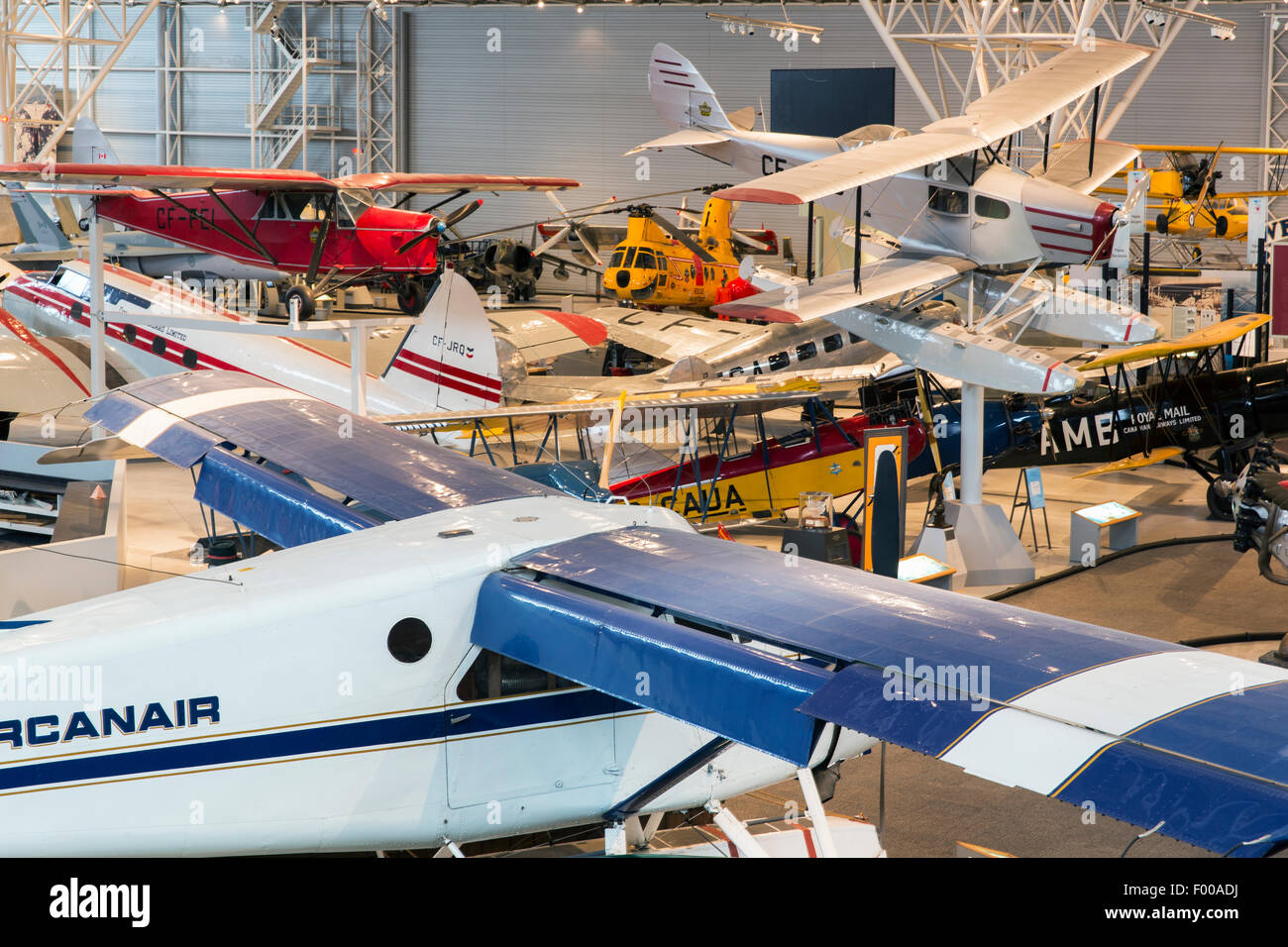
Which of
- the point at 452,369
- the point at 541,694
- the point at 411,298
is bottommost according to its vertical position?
the point at 541,694

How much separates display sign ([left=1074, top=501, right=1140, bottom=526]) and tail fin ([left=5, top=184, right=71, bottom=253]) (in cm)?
2106

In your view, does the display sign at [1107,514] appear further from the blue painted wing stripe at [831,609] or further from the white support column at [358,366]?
the blue painted wing stripe at [831,609]

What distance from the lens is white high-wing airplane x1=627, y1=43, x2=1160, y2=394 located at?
1120 centimetres

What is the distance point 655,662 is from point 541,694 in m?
0.90

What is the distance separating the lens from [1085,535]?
12352 millimetres

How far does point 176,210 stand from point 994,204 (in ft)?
43.3

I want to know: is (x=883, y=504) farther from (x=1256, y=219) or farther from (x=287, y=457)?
(x=1256, y=219)

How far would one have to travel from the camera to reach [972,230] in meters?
13.0

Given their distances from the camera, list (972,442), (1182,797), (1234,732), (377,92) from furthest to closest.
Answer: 1. (377,92)
2. (972,442)
3. (1234,732)
4. (1182,797)

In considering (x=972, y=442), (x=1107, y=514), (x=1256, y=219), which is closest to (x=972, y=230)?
(x=972, y=442)

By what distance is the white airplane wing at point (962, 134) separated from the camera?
973 centimetres

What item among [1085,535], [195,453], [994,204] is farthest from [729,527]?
[195,453]

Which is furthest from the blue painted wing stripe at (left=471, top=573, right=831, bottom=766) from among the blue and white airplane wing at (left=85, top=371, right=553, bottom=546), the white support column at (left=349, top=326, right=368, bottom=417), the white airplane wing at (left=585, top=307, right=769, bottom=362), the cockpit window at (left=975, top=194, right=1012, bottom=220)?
the white airplane wing at (left=585, top=307, right=769, bottom=362)

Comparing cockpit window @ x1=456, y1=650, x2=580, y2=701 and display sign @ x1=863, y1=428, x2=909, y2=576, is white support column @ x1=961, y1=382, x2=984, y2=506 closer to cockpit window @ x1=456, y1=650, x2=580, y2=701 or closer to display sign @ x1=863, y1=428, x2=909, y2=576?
display sign @ x1=863, y1=428, x2=909, y2=576
